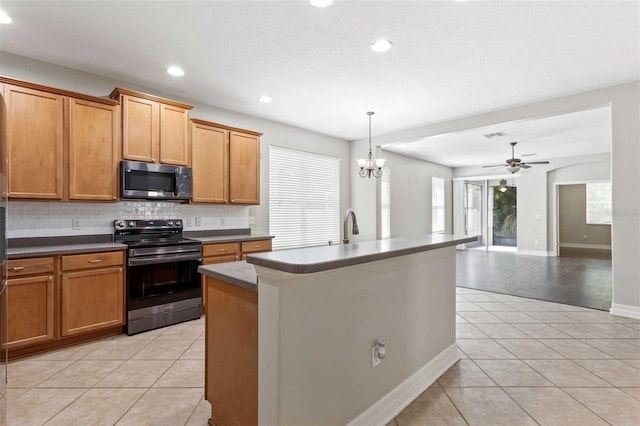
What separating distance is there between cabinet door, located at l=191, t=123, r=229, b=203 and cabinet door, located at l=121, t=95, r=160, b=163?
18.7 inches

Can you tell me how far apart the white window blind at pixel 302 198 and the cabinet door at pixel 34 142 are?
2.76 meters

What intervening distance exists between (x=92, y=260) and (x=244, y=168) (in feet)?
7.01

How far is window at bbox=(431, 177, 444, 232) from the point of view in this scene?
370 inches

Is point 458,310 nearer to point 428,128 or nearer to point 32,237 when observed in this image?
point 428,128

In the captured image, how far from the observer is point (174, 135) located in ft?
12.3

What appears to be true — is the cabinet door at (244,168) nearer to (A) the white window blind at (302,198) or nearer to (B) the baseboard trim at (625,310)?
(A) the white window blind at (302,198)

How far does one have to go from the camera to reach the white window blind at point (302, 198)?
17.4 feet

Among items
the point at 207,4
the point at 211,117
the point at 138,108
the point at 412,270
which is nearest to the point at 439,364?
the point at 412,270

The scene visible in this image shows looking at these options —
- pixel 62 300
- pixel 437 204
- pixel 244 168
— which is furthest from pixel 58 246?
A: pixel 437 204

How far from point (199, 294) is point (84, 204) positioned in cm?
154

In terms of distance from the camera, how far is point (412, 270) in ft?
7.05

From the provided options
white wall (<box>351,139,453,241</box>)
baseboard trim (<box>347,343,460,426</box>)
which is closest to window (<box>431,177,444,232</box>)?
white wall (<box>351,139,453,241</box>)

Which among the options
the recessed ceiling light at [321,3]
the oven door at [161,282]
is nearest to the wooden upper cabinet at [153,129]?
the oven door at [161,282]

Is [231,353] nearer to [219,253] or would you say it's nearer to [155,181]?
[219,253]
